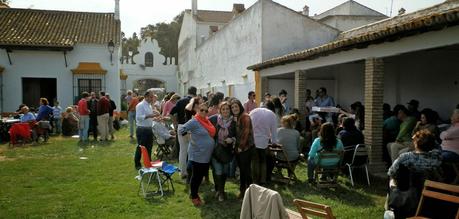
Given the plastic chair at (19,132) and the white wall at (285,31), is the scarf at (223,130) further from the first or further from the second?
the white wall at (285,31)

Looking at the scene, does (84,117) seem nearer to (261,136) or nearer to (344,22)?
(261,136)

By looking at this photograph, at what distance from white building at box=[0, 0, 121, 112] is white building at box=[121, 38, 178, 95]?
65.1ft

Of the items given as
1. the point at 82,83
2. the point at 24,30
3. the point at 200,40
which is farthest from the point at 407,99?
the point at 200,40

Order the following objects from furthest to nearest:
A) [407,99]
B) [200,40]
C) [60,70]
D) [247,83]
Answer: [200,40], [60,70], [247,83], [407,99]

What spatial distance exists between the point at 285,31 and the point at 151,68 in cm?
2791

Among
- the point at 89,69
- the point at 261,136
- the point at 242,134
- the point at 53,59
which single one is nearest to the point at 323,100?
the point at 261,136

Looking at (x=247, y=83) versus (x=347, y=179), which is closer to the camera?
(x=347, y=179)

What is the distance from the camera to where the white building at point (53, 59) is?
21469mm

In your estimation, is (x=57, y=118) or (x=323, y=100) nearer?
(x=323, y=100)

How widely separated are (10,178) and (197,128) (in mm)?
4888

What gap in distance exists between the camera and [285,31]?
1867 centimetres

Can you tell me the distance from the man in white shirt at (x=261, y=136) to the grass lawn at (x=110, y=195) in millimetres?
472

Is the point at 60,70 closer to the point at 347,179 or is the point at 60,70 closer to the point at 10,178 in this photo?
the point at 10,178

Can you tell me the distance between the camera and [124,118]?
1000 inches
